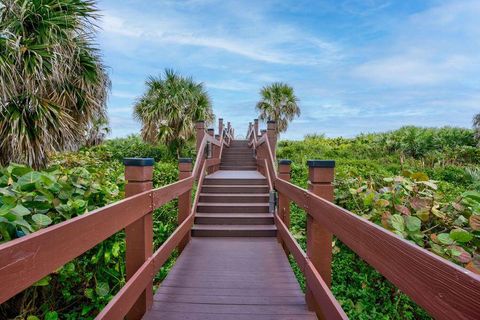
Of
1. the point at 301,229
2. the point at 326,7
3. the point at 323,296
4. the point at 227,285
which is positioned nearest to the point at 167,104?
the point at 326,7

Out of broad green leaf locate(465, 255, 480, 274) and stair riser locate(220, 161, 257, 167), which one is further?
stair riser locate(220, 161, 257, 167)

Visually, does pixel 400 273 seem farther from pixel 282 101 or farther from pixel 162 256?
pixel 282 101

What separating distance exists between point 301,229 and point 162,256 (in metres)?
3.73

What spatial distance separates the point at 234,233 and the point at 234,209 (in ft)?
2.69

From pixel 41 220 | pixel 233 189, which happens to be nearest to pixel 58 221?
pixel 41 220

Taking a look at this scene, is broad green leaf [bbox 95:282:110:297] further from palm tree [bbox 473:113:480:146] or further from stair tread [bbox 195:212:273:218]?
palm tree [bbox 473:113:480:146]

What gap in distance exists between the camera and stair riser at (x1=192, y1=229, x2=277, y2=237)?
5.16 m

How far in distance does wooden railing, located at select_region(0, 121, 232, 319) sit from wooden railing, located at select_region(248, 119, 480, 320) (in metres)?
1.20

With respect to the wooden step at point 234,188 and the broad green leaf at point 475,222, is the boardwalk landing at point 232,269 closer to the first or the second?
the wooden step at point 234,188

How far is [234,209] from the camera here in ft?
19.6

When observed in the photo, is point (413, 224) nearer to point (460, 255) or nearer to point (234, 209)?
point (460, 255)

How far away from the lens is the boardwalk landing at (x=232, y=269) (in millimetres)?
2682

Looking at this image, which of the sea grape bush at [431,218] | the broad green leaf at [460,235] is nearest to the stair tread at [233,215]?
the sea grape bush at [431,218]

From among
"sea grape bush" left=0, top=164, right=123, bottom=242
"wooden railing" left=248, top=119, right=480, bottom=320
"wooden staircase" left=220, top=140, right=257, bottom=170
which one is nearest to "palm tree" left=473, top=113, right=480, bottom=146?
"wooden staircase" left=220, top=140, right=257, bottom=170
